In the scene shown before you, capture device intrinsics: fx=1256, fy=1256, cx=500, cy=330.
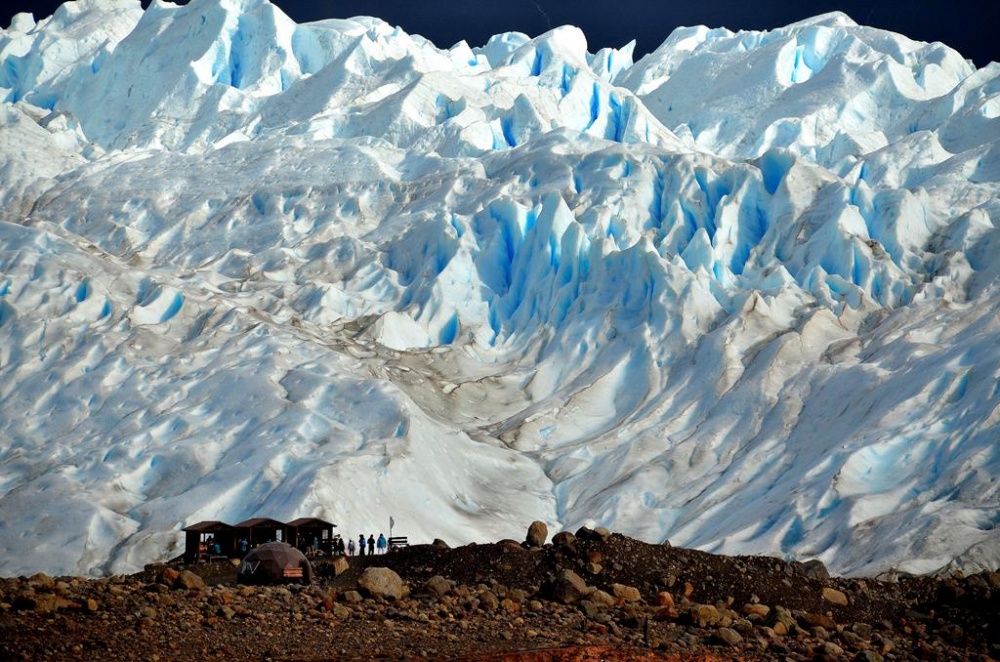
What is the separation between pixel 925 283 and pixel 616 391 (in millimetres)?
19574

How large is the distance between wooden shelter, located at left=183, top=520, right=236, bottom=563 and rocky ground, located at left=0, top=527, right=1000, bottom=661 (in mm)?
6418

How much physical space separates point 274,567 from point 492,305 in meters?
54.2

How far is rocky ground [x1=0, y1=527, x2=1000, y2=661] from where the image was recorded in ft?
65.9

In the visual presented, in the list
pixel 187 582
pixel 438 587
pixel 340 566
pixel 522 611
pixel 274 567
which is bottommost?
pixel 340 566

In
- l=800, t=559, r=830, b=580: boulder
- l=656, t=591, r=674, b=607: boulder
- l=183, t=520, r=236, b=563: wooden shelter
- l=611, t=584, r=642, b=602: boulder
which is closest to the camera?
l=656, t=591, r=674, b=607: boulder

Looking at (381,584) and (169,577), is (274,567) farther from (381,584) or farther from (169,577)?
(381,584)

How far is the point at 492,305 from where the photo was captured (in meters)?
81.6

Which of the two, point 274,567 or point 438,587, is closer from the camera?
point 438,587

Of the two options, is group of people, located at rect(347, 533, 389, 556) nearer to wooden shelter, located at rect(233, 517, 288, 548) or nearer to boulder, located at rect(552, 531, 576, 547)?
wooden shelter, located at rect(233, 517, 288, 548)

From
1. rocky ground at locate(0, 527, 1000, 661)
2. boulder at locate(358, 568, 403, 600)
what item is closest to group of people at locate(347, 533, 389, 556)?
rocky ground at locate(0, 527, 1000, 661)

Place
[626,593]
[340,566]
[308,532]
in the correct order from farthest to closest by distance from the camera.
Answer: [308,532], [340,566], [626,593]

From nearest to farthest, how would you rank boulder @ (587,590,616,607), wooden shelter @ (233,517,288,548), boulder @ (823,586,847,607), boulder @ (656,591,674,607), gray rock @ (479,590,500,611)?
gray rock @ (479,590,500,611) → boulder @ (587,590,616,607) → boulder @ (656,591,674,607) → boulder @ (823,586,847,607) → wooden shelter @ (233,517,288,548)

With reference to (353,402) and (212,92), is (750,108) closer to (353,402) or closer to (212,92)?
(212,92)

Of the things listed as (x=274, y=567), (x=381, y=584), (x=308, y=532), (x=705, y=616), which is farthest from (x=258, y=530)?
(x=705, y=616)
